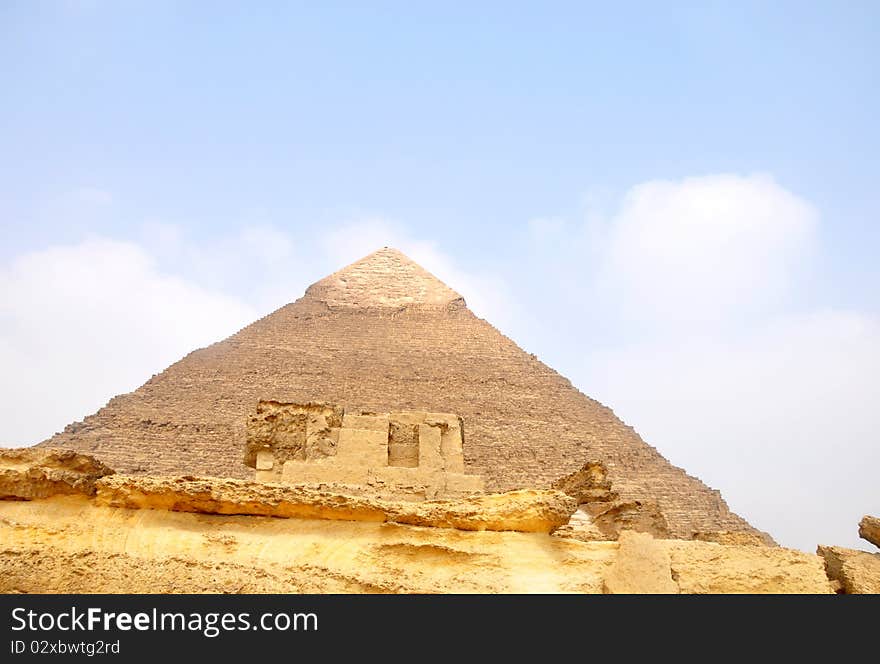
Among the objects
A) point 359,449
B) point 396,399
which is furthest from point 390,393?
point 359,449

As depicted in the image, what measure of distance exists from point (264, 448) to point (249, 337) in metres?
67.1

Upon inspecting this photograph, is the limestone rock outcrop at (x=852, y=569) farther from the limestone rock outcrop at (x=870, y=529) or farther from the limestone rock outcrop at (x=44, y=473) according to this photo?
the limestone rock outcrop at (x=44, y=473)

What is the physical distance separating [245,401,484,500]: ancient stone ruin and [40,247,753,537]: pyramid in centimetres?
→ 4714

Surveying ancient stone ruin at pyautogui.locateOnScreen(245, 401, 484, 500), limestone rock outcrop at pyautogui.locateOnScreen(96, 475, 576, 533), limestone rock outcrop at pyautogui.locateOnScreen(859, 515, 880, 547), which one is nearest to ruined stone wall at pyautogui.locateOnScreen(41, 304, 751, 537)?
ancient stone ruin at pyautogui.locateOnScreen(245, 401, 484, 500)

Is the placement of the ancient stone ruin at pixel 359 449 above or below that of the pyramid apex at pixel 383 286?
below

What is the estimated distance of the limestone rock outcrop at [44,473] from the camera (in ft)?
11.5

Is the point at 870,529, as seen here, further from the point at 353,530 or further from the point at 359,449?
the point at 359,449

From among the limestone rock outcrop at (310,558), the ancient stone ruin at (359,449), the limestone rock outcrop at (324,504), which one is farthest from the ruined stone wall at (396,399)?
the limestone rock outcrop at (310,558)

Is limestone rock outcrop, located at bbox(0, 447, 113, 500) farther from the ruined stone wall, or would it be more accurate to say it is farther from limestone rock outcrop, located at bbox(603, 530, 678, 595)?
the ruined stone wall

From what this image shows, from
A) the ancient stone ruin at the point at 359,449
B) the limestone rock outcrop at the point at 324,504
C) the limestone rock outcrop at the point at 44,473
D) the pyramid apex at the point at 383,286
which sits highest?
the pyramid apex at the point at 383,286

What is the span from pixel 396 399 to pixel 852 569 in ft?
205

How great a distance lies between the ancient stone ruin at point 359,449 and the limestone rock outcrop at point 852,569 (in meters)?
2.83

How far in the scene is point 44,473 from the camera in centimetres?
355
